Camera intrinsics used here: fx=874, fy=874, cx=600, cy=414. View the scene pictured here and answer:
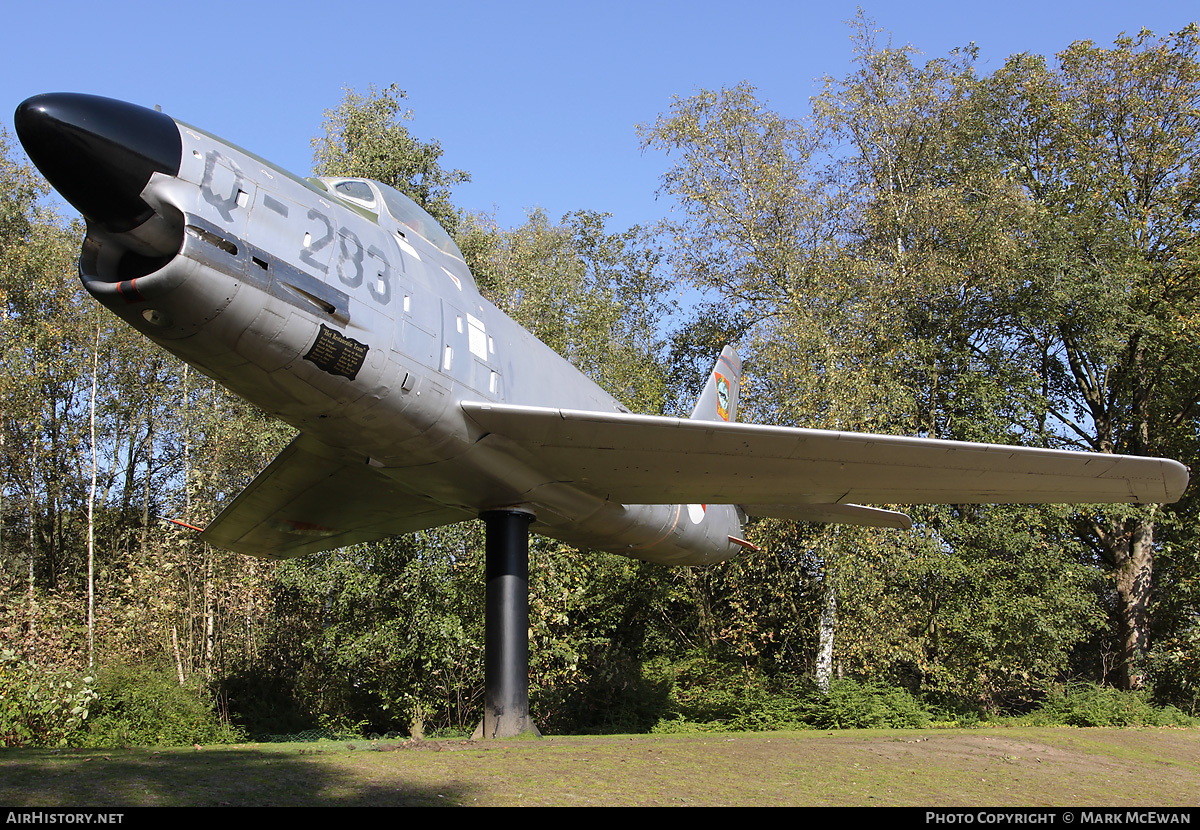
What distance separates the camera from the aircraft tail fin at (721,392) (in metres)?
13.3

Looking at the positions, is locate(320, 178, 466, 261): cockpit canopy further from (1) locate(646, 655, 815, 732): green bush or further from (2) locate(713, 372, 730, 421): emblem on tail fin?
(1) locate(646, 655, 815, 732): green bush

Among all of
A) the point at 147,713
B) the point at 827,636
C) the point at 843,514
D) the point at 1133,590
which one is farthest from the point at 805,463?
the point at 1133,590

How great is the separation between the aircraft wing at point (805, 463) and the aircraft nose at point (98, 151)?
289cm

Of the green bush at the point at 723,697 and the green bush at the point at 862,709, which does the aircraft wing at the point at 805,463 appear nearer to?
the green bush at the point at 862,709

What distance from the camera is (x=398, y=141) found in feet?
72.7

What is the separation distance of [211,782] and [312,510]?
5.25m

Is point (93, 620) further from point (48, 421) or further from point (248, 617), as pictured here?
point (48, 421)

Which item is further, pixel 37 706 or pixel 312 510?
pixel 37 706

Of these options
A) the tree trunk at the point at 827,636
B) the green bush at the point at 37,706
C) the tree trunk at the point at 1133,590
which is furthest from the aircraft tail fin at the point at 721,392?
the tree trunk at the point at 1133,590

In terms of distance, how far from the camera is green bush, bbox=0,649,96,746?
33.3ft

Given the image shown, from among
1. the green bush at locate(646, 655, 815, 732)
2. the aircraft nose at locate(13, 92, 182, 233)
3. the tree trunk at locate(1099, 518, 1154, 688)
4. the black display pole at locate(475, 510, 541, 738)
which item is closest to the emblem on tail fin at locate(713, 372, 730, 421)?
the black display pole at locate(475, 510, 541, 738)

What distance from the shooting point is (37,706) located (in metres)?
10.5

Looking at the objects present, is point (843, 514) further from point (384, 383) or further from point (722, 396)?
point (384, 383)
